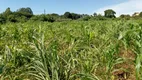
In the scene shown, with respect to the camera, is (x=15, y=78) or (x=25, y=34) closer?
(x=15, y=78)

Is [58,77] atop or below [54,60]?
below

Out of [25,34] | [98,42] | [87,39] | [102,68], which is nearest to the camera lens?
[102,68]

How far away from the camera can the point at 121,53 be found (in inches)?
140

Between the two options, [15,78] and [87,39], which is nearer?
[15,78]

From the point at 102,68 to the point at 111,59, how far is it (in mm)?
414

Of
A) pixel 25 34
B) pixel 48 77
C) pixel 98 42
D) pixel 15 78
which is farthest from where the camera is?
pixel 25 34

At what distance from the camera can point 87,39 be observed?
3.47 m

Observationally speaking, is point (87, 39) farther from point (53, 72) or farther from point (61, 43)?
point (53, 72)

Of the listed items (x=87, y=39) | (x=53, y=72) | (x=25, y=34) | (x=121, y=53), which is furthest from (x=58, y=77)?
(x=25, y=34)

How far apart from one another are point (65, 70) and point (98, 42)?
1691 millimetres

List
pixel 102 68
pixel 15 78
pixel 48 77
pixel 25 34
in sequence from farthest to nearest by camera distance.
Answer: pixel 25 34 → pixel 102 68 → pixel 15 78 → pixel 48 77

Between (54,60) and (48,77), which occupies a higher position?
(54,60)

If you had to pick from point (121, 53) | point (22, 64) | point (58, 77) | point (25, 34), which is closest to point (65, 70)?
point (58, 77)

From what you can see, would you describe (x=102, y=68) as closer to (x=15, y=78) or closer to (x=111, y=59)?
(x=111, y=59)
